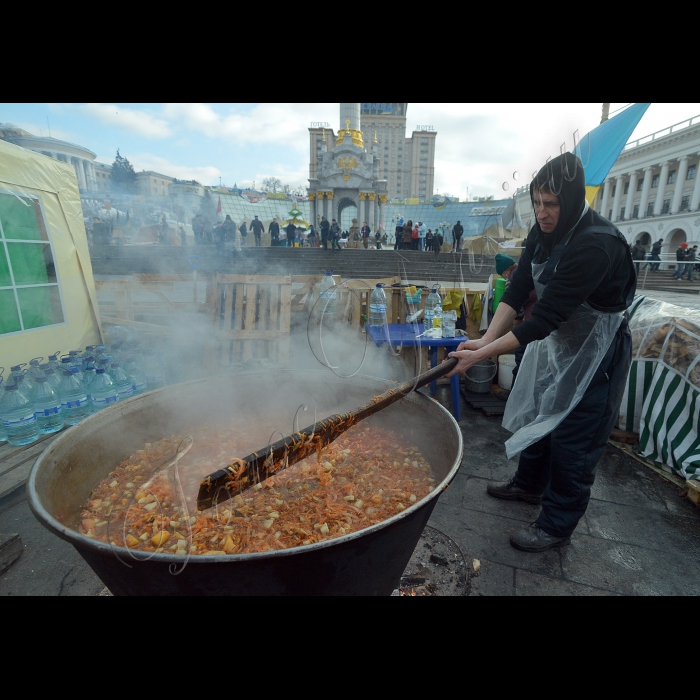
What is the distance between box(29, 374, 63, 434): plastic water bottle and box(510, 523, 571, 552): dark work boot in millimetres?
4569

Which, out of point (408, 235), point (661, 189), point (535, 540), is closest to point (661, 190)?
point (661, 189)

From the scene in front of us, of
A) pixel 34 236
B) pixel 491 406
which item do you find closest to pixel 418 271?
pixel 491 406

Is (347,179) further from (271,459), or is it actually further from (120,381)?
(271,459)

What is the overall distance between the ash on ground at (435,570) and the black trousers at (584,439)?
0.75 m

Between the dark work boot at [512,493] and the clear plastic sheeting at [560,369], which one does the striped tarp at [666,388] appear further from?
the clear plastic sheeting at [560,369]

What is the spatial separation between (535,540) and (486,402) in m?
2.98

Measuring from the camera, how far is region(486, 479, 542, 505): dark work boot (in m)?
3.44

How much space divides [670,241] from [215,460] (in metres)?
54.7

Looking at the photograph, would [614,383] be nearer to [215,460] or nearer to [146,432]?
[215,460]

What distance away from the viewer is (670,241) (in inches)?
1634

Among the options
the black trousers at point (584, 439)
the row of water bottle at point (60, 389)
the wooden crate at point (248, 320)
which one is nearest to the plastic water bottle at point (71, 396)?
the row of water bottle at point (60, 389)

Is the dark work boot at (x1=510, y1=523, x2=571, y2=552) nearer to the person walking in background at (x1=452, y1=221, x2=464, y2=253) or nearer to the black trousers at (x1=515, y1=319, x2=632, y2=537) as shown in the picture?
the black trousers at (x1=515, y1=319, x2=632, y2=537)

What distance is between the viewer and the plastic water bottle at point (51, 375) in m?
3.99

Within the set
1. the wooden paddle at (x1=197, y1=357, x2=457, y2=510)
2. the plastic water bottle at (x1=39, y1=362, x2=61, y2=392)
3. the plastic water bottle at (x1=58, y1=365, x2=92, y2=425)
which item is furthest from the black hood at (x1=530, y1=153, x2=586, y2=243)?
the plastic water bottle at (x1=39, y1=362, x2=61, y2=392)
